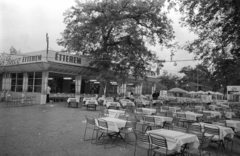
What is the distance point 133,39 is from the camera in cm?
2139

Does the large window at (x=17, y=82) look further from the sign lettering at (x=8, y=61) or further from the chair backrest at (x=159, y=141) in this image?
the chair backrest at (x=159, y=141)

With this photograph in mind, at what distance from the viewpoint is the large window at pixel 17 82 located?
24.6 meters

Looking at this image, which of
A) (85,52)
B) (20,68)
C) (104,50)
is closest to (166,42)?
(104,50)

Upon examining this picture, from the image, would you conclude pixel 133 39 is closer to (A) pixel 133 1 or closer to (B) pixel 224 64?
(A) pixel 133 1

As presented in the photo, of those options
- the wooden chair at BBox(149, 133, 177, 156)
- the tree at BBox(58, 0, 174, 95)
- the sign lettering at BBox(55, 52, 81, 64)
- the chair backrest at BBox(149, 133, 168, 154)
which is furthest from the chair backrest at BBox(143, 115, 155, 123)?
the sign lettering at BBox(55, 52, 81, 64)

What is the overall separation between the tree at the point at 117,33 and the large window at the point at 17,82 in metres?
8.35

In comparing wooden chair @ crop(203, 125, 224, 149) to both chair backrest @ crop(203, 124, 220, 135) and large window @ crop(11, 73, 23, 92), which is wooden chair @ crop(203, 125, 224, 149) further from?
large window @ crop(11, 73, 23, 92)

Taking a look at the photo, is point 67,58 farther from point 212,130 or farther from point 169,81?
point 169,81

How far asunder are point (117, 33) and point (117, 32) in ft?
0.57

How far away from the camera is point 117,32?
22.1m

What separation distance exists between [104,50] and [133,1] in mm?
5825

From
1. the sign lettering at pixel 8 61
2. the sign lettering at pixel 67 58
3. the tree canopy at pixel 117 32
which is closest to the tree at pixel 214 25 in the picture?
the tree canopy at pixel 117 32

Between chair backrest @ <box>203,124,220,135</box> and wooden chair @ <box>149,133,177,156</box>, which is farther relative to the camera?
chair backrest @ <box>203,124,220,135</box>

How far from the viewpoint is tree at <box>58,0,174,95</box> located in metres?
19.4
